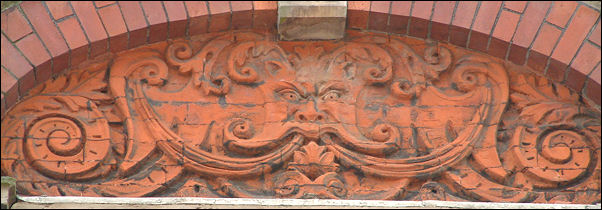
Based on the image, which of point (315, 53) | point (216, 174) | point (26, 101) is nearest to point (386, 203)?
point (216, 174)

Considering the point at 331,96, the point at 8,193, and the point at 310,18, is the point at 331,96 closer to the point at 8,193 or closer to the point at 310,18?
the point at 310,18

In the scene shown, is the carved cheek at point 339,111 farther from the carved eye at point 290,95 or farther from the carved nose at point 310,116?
the carved eye at point 290,95

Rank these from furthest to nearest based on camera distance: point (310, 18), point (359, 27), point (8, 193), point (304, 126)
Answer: point (359, 27) < point (310, 18) < point (304, 126) < point (8, 193)

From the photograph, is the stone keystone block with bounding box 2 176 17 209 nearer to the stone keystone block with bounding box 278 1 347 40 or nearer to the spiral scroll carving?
the spiral scroll carving

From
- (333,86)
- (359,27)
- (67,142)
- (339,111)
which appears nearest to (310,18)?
(359,27)

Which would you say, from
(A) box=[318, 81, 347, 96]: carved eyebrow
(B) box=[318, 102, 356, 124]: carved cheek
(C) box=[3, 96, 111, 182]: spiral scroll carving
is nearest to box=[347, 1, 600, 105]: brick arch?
(A) box=[318, 81, 347, 96]: carved eyebrow

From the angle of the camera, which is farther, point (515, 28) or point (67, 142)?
point (515, 28)

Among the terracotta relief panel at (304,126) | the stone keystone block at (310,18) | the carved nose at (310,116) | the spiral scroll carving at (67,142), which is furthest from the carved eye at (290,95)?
the spiral scroll carving at (67,142)

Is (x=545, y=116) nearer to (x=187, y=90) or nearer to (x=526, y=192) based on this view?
(x=526, y=192)

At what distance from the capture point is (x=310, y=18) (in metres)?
7.20

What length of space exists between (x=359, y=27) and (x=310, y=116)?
0.74 meters

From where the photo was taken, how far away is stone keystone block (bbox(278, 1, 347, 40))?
23.6 ft

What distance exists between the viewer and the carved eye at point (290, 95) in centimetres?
709

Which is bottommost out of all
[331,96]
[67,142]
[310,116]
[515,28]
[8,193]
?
Result: [8,193]
